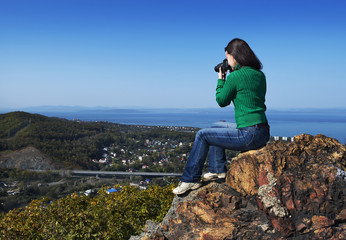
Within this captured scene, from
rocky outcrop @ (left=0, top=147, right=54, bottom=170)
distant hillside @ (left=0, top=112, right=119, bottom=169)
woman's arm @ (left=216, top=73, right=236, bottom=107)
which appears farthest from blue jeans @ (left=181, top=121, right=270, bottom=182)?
rocky outcrop @ (left=0, top=147, right=54, bottom=170)

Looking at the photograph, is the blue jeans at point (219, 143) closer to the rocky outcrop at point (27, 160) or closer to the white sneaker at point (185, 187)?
the white sneaker at point (185, 187)

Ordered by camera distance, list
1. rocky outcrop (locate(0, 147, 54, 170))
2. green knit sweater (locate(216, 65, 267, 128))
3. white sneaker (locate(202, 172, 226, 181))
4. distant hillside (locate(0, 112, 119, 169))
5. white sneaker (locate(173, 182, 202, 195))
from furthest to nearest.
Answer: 1. distant hillside (locate(0, 112, 119, 169))
2. rocky outcrop (locate(0, 147, 54, 170))
3. white sneaker (locate(202, 172, 226, 181))
4. white sneaker (locate(173, 182, 202, 195))
5. green knit sweater (locate(216, 65, 267, 128))

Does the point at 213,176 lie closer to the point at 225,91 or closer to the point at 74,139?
the point at 225,91

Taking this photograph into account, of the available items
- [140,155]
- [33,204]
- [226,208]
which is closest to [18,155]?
[140,155]

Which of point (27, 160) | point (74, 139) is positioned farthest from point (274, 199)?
point (74, 139)

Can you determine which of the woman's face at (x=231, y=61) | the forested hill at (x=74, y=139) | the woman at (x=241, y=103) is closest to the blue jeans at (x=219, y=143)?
the woman at (x=241, y=103)

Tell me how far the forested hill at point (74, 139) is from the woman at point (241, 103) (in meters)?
34.6

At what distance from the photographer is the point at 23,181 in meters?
36.9

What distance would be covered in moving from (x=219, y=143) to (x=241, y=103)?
0.70 meters

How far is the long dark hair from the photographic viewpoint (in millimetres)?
4391

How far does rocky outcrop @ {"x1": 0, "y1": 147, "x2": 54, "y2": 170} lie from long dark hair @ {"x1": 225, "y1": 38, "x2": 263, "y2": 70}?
4462cm

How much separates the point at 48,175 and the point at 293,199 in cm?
4098

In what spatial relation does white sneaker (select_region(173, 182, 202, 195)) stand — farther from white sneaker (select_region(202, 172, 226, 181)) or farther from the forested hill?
the forested hill

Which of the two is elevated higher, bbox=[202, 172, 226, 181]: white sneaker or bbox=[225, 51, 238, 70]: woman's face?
A: bbox=[225, 51, 238, 70]: woman's face
